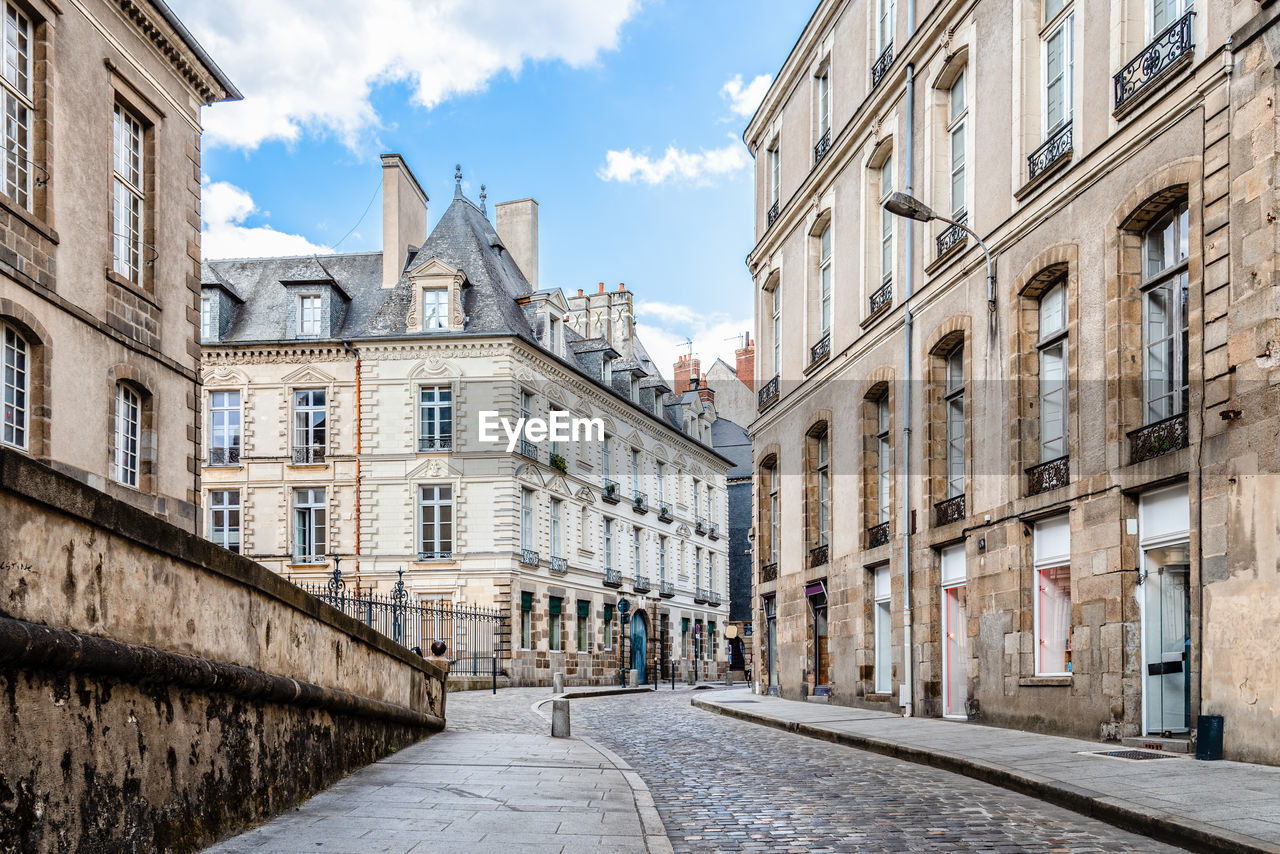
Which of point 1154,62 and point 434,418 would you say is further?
point 434,418

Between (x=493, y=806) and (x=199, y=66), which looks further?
(x=199, y=66)

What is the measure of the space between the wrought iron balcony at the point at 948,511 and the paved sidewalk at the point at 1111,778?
319cm

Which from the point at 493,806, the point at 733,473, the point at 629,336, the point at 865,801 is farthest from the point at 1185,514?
the point at 733,473

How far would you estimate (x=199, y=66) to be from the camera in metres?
18.9

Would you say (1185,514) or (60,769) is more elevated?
(1185,514)

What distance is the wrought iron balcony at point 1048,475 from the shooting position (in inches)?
595

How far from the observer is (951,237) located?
1883cm

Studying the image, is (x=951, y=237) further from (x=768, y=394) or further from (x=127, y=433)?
(x=127, y=433)

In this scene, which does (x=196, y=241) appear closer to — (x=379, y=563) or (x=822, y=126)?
(x=822, y=126)

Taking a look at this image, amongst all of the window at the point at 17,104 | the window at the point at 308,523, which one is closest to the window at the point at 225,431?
the window at the point at 308,523

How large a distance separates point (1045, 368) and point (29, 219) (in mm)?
12150

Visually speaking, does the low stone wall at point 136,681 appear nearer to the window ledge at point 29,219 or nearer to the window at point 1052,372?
the window ledge at point 29,219

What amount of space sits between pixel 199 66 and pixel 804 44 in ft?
41.4

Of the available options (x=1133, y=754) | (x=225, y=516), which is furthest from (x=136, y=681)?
(x=225, y=516)
